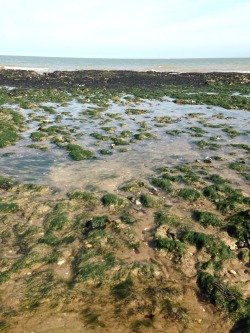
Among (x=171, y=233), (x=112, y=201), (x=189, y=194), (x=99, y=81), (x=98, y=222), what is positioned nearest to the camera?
(x=171, y=233)

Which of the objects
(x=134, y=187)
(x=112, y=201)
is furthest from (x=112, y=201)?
(x=134, y=187)

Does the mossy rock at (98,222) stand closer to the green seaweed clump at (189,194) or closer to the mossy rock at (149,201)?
the mossy rock at (149,201)

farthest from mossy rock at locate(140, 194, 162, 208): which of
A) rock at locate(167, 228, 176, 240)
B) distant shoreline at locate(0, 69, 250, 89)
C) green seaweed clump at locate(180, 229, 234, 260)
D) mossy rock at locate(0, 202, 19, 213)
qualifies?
distant shoreline at locate(0, 69, 250, 89)

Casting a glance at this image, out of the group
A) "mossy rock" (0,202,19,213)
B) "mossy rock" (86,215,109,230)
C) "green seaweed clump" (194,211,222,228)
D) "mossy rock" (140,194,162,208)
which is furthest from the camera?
"mossy rock" (140,194,162,208)

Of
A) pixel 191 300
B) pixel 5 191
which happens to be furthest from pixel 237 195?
pixel 5 191

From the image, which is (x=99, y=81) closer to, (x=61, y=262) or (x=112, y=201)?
(x=112, y=201)

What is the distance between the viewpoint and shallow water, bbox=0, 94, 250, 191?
538 inches

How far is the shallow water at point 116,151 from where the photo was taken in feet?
44.9

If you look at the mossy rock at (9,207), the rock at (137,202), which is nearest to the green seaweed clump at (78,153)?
the mossy rock at (9,207)

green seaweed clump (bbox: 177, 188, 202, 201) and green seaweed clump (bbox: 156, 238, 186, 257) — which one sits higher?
green seaweed clump (bbox: 177, 188, 202, 201)

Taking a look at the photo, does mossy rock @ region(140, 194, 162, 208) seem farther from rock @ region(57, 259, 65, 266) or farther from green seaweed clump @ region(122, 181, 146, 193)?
rock @ region(57, 259, 65, 266)

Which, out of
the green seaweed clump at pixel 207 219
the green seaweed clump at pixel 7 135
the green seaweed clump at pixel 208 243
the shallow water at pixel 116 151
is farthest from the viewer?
the green seaweed clump at pixel 7 135

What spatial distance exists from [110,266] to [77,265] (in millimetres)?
910

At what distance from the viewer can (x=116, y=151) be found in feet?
56.5
